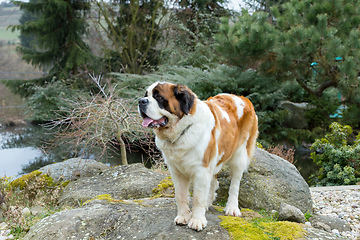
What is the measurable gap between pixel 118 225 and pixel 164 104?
1403 millimetres

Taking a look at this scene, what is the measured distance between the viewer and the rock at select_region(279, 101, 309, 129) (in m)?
13.7

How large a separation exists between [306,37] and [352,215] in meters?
6.93

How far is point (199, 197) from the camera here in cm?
312

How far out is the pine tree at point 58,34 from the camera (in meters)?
18.1

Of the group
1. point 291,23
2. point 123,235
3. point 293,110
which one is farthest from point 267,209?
point 293,110

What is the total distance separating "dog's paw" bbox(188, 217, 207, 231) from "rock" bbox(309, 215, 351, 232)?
231cm

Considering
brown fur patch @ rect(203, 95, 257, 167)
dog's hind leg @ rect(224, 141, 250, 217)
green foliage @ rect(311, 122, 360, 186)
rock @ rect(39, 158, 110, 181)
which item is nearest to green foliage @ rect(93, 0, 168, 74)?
rock @ rect(39, 158, 110, 181)

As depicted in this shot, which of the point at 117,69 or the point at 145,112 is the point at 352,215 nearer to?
the point at 145,112

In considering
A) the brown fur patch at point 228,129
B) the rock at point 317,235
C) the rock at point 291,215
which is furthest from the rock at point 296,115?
the rock at point 317,235

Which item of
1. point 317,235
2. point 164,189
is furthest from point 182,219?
point 164,189

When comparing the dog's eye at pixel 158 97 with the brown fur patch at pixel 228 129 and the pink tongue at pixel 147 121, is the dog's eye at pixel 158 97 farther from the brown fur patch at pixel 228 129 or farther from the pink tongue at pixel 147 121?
the brown fur patch at pixel 228 129

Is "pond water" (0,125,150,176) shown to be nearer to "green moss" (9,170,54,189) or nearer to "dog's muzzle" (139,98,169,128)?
"green moss" (9,170,54,189)

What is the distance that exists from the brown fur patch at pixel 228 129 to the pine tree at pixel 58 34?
15.4 meters

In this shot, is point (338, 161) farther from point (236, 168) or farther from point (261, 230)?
point (261, 230)
